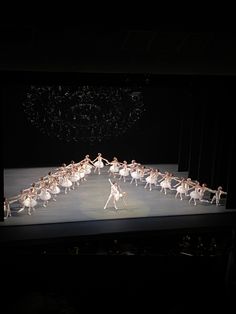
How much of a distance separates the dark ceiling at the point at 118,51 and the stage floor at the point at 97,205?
8.19 feet

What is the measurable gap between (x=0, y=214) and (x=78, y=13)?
362cm

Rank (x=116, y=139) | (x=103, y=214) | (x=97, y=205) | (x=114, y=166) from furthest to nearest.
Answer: (x=116, y=139)
(x=114, y=166)
(x=97, y=205)
(x=103, y=214)

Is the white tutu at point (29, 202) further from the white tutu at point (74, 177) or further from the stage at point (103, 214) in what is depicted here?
the white tutu at point (74, 177)

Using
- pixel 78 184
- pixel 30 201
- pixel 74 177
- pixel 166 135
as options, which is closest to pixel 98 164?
pixel 78 184

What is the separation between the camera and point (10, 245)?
7.32 meters

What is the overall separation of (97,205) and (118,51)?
2914 mm

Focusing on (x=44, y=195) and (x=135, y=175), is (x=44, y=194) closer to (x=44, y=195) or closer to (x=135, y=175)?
(x=44, y=195)

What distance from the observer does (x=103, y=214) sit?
8680mm

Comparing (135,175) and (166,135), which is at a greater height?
(166,135)

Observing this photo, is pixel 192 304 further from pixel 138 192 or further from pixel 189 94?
pixel 189 94

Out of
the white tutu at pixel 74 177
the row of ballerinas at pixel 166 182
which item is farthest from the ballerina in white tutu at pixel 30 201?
the row of ballerinas at pixel 166 182

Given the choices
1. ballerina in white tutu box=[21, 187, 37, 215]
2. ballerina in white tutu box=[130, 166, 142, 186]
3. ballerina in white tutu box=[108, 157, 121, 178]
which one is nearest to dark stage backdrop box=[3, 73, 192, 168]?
ballerina in white tutu box=[108, 157, 121, 178]

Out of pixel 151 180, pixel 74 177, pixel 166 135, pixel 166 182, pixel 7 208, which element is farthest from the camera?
pixel 166 135

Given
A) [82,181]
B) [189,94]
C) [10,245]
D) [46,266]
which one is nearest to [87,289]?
[46,266]
